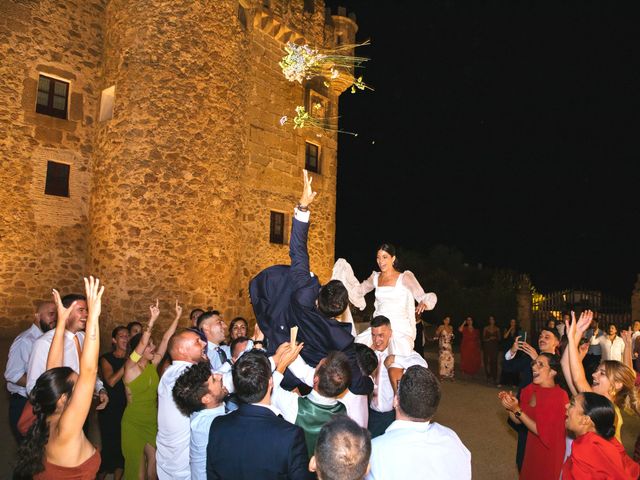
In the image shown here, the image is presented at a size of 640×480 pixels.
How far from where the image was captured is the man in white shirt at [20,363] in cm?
444

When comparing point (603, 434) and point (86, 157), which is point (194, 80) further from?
point (603, 434)

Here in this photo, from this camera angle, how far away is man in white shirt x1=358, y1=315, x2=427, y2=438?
414cm

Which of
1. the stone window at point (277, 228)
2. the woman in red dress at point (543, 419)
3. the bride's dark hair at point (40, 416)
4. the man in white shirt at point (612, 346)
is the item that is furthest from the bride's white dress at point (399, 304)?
the stone window at point (277, 228)

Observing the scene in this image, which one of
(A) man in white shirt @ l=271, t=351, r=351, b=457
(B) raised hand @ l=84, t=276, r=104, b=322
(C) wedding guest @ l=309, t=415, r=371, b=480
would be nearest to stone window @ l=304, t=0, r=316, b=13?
(B) raised hand @ l=84, t=276, r=104, b=322

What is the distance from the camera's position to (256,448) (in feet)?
7.94

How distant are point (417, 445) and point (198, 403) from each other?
57.1 inches

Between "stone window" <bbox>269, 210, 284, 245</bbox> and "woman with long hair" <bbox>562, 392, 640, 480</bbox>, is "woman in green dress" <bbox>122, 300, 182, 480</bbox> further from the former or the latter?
"stone window" <bbox>269, 210, 284, 245</bbox>

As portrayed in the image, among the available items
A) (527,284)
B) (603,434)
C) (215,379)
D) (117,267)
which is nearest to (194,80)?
(117,267)

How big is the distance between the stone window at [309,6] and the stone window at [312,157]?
409cm

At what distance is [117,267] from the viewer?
402 inches

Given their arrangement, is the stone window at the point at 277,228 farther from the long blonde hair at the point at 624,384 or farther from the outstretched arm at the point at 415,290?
the long blonde hair at the point at 624,384

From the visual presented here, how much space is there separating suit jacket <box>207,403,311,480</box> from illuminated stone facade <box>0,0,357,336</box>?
26.7 feet

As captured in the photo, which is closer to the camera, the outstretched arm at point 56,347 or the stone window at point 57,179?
the outstretched arm at point 56,347

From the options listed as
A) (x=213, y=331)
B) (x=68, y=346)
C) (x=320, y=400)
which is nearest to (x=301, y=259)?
(x=320, y=400)
